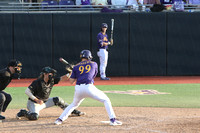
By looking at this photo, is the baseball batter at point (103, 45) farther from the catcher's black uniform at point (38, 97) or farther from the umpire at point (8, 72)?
the umpire at point (8, 72)

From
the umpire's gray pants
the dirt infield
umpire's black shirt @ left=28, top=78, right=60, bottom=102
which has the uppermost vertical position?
umpire's black shirt @ left=28, top=78, right=60, bottom=102

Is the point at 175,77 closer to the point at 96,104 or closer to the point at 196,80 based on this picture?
the point at 196,80

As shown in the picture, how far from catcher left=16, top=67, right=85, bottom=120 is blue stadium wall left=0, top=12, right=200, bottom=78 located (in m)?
9.50

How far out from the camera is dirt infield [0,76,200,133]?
346 inches

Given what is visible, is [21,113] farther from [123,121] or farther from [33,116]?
[123,121]

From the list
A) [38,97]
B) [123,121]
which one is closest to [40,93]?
[38,97]

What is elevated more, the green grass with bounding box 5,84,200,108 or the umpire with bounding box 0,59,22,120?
the umpire with bounding box 0,59,22,120

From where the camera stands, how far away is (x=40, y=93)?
33.3ft

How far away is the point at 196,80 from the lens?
61.8 ft

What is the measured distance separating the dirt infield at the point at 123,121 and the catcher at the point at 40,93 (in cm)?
19

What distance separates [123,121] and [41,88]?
197cm

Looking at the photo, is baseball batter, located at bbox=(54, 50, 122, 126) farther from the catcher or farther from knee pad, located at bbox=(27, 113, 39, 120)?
knee pad, located at bbox=(27, 113, 39, 120)

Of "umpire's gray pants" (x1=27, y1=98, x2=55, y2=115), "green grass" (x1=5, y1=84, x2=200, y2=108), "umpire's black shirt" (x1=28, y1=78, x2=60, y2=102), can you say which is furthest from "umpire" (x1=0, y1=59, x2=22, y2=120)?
"green grass" (x1=5, y1=84, x2=200, y2=108)

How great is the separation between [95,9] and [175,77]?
482 centimetres
